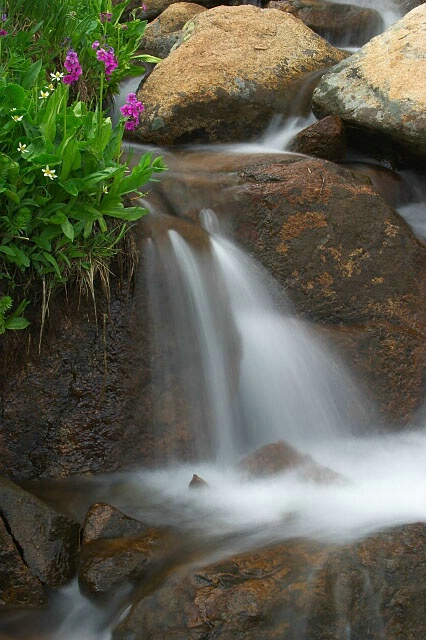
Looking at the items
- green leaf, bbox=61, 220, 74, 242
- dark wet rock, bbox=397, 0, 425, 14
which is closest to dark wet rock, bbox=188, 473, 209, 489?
green leaf, bbox=61, 220, 74, 242

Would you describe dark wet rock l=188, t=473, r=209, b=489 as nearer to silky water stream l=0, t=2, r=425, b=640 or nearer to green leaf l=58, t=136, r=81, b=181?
silky water stream l=0, t=2, r=425, b=640

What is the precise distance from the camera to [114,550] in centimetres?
285

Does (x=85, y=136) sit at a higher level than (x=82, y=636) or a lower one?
higher

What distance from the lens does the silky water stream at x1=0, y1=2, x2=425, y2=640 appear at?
→ 3.15 meters

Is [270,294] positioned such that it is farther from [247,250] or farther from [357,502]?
[357,502]

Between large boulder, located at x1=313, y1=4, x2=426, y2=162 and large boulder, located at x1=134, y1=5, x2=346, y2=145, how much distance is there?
48 cm

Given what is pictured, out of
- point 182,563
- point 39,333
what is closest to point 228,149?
point 39,333

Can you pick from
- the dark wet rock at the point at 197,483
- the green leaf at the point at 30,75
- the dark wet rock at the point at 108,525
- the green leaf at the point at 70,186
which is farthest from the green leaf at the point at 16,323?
the green leaf at the point at 30,75

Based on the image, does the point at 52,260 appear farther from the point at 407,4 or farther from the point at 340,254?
the point at 407,4

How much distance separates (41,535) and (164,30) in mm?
6181

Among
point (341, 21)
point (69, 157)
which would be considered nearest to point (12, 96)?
point (69, 157)

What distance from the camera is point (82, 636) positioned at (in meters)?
2.68

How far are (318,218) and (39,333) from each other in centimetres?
166

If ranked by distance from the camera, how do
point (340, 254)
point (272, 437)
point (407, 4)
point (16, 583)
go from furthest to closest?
point (407, 4)
point (340, 254)
point (272, 437)
point (16, 583)
